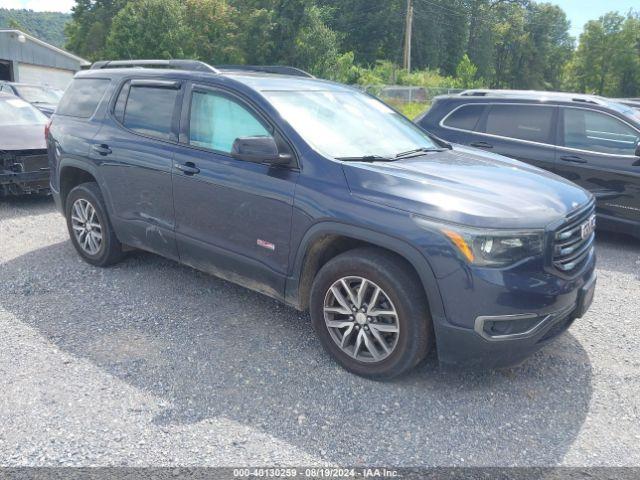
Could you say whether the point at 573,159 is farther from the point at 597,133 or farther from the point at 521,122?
the point at 521,122

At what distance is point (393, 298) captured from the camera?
3.23 metres

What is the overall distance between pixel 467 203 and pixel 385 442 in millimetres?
1352

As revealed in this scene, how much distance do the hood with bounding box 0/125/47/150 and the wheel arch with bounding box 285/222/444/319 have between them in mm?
5798

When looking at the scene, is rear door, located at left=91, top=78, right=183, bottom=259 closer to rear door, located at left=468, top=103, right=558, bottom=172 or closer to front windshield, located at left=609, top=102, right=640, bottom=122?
rear door, located at left=468, top=103, right=558, bottom=172

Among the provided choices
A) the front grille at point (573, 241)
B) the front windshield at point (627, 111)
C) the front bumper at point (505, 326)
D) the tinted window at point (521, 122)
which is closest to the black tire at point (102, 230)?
the front bumper at point (505, 326)

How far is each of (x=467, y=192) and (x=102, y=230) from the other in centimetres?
337

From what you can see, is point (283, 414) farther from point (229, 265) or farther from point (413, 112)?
point (413, 112)

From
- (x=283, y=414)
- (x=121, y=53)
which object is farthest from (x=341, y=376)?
(x=121, y=53)

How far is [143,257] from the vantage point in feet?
18.4

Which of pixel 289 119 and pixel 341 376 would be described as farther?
pixel 289 119

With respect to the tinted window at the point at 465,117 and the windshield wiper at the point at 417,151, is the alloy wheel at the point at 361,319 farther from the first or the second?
the tinted window at the point at 465,117

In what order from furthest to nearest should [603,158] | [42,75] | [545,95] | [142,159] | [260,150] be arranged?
1. [42,75]
2. [545,95]
3. [603,158]
4. [142,159]
5. [260,150]

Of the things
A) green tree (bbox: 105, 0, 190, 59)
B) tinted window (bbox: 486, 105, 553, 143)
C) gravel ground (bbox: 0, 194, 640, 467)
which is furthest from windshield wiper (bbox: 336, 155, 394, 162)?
green tree (bbox: 105, 0, 190, 59)

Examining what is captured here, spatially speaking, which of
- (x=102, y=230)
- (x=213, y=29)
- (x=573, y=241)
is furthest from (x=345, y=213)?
(x=213, y=29)
